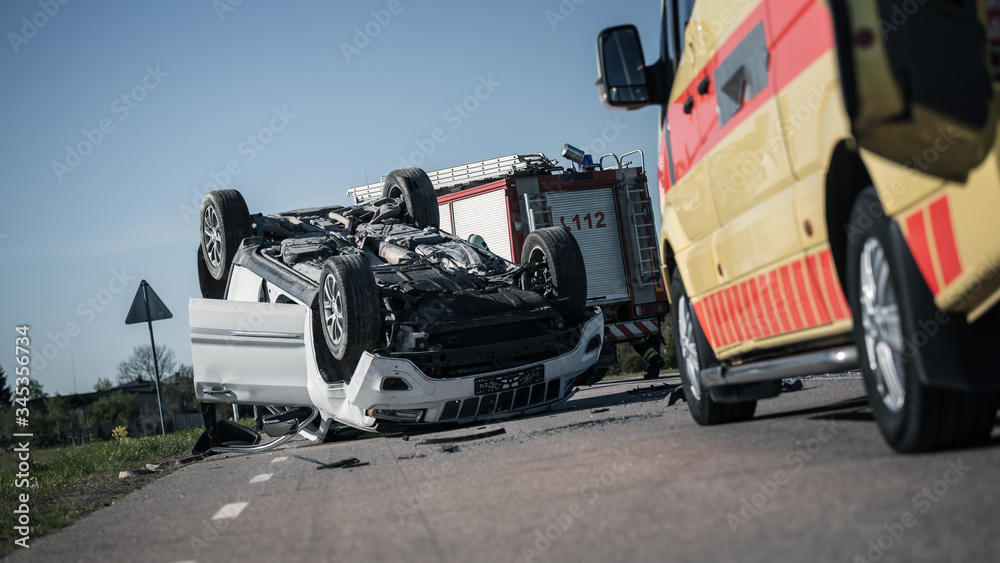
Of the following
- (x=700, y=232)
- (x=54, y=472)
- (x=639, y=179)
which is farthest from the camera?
(x=639, y=179)

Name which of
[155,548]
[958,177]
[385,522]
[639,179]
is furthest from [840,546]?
[639,179]

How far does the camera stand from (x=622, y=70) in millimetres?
5680

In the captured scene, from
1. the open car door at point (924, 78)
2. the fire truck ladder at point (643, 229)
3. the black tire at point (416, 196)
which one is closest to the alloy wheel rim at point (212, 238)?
the black tire at point (416, 196)

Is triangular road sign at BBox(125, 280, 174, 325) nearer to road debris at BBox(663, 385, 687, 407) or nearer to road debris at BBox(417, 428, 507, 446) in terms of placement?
road debris at BBox(417, 428, 507, 446)

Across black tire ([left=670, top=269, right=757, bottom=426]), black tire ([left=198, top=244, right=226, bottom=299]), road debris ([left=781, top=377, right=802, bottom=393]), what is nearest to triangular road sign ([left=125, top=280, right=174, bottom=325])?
black tire ([left=198, top=244, right=226, bottom=299])

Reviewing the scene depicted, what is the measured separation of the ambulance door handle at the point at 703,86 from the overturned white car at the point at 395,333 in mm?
4362

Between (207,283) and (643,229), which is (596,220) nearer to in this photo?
(643,229)

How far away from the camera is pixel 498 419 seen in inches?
378

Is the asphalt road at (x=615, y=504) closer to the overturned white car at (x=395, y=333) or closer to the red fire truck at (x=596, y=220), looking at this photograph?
the overturned white car at (x=395, y=333)

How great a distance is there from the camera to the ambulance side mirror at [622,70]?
561cm

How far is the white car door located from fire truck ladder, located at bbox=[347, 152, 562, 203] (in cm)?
621

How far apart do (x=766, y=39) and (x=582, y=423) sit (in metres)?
4.34

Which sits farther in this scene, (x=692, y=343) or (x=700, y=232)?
(x=692, y=343)

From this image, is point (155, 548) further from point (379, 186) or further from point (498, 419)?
point (379, 186)
